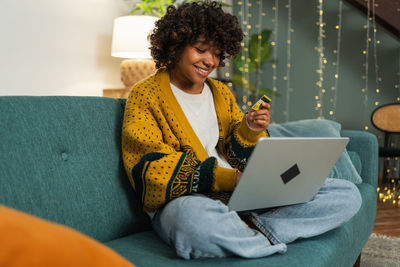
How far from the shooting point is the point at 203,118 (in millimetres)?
1244

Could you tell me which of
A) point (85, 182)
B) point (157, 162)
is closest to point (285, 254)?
point (157, 162)

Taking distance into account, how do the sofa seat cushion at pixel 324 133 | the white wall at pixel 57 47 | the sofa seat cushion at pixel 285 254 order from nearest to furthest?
the sofa seat cushion at pixel 285 254
the sofa seat cushion at pixel 324 133
the white wall at pixel 57 47

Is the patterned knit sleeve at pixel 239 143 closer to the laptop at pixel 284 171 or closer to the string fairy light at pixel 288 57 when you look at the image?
the laptop at pixel 284 171

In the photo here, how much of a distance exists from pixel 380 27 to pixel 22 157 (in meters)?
3.79

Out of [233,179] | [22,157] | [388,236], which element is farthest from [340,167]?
[22,157]

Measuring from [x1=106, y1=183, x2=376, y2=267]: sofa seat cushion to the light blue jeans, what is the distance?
2cm

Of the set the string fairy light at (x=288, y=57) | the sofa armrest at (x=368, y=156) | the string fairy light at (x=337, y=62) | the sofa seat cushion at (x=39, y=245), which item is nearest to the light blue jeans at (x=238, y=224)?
the sofa seat cushion at (x=39, y=245)

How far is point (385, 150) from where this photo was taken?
3.20m

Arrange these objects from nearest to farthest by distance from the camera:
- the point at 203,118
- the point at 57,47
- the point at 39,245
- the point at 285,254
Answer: the point at 39,245 → the point at 285,254 → the point at 203,118 → the point at 57,47

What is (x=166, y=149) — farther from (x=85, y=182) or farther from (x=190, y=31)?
(x=190, y=31)

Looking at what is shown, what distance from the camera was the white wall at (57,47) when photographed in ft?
6.89

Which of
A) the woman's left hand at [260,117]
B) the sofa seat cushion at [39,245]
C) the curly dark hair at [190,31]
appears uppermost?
the curly dark hair at [190,31]

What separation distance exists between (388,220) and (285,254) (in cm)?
181

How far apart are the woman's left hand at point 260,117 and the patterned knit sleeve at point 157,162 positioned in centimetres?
21
